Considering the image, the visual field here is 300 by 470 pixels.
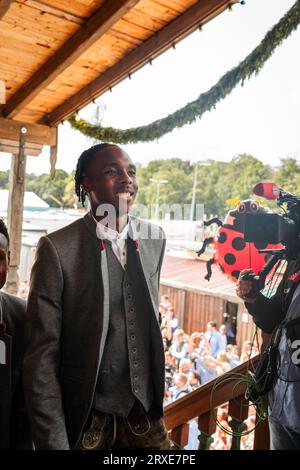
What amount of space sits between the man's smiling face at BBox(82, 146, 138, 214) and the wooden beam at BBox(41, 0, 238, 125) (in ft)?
4.83

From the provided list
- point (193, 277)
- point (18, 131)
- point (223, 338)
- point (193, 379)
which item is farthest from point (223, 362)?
point (18, 131)

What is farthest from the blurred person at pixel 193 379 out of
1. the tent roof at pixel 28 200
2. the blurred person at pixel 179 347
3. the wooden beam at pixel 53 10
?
the wooden beam at pixel 53 10

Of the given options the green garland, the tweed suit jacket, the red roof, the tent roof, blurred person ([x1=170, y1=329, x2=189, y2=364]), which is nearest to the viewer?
the tweed suit jacket

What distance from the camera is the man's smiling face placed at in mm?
973

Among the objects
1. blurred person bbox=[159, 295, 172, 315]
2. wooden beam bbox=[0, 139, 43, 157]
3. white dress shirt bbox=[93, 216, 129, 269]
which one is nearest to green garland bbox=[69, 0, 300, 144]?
wooden beam bbox=[0, 139, 43, 157]

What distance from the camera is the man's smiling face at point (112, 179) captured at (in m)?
0.97

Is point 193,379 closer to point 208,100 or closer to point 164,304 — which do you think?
point 164,304

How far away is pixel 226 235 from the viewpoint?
1.23 meters

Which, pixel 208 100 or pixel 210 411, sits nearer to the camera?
pixel 210 411

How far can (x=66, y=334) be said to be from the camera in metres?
0.93

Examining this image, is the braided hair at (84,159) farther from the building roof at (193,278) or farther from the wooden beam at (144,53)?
the building roof at (193,278)

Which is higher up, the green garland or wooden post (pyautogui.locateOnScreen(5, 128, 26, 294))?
the green garland

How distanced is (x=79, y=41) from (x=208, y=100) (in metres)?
0.89

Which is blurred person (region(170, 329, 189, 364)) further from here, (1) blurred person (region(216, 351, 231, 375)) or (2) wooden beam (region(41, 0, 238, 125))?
(2) wooden beam (region(41, 0, 238, 125))
